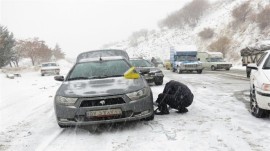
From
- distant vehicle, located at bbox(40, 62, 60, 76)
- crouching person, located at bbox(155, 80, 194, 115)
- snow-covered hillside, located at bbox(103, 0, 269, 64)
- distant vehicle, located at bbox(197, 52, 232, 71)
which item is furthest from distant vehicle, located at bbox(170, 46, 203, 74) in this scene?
crouching person, located at bbox(155, 80, 194, 115)

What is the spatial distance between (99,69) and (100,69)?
0.08ft

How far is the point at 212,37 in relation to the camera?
73.4 meters

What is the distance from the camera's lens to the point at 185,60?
28.4 m

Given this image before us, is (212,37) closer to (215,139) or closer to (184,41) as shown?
(184,41)

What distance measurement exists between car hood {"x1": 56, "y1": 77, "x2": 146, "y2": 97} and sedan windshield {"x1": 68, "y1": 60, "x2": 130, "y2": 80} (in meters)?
0.36

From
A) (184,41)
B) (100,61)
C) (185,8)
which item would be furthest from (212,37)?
(100,61)

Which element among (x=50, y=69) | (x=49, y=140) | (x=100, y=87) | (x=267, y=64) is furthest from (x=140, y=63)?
(x=50, y=69)

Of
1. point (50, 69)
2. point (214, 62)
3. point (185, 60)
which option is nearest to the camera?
point (185, 60)

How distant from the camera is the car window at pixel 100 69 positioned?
7.57 meters

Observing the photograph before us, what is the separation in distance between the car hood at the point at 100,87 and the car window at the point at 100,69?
42cm

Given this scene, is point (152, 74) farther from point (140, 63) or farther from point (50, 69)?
point (50, 69)

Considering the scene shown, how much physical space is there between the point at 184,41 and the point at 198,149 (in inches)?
3465

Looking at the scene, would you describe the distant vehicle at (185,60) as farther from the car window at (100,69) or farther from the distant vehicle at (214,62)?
the car window at (100,69)

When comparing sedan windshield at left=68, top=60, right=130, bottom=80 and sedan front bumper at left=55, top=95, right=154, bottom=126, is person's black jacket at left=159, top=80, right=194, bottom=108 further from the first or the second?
sedan front bumper at left=55, top=95, right=154, bottom=126
